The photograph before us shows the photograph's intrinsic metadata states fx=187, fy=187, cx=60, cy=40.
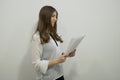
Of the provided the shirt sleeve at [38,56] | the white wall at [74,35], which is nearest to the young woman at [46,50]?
the shirt sleeve at [38,56]

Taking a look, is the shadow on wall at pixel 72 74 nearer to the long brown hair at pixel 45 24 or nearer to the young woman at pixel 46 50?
the young woman at pixel 46 50

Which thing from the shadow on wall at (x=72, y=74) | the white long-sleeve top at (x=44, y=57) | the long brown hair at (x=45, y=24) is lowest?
the shadow on wall at (x=72, y=74)

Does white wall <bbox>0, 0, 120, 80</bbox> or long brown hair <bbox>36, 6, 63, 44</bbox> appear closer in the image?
long brown hair <bbox>36, 6, 63, 44</bbox>

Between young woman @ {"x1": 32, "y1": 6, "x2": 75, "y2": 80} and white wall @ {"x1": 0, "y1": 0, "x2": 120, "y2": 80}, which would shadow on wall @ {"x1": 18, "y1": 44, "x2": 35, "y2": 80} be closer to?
white wall @ {"x1": 0, "y1": 0, "x2": 120, "y2": 80}

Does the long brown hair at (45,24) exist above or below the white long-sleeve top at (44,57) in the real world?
above

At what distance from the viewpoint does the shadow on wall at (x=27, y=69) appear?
6.49ft

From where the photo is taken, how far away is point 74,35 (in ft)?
6.51

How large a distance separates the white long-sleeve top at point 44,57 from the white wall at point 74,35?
389mm

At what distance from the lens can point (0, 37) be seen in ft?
6.34

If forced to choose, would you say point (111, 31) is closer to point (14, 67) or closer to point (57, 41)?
point (57, 41)

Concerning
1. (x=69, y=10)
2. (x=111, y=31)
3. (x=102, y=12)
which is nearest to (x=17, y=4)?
(x=69, y=10)

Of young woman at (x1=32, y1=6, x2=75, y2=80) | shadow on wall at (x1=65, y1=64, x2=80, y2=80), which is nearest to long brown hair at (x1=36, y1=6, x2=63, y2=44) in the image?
young woman at (x1=32, y1=6, x2=75, y2=80)

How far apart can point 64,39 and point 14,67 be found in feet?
1.99

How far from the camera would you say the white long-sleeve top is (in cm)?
154
